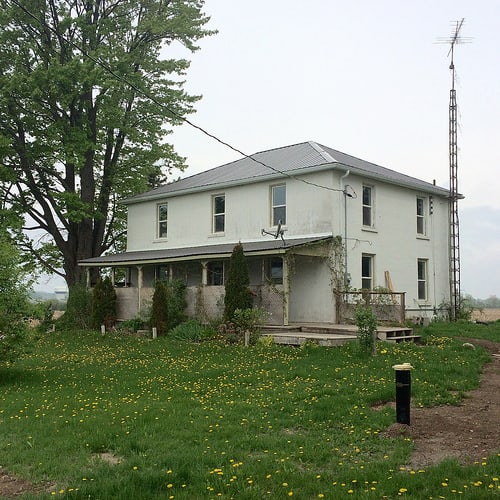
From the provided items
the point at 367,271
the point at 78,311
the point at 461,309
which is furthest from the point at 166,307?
the point at 461,309

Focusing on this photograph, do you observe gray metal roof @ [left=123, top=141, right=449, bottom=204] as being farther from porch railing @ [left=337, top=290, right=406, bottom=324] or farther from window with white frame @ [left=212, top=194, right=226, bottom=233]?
porch railing @ [left=337, top=290, right=406, bottom=324]

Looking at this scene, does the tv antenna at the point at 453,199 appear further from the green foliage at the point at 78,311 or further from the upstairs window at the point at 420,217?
the green foliage at the point at 78,311

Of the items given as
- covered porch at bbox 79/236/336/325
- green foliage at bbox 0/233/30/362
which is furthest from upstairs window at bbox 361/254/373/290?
green foliage at bbox 0/233/30/362

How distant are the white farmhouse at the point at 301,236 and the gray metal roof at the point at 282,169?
0.07 m

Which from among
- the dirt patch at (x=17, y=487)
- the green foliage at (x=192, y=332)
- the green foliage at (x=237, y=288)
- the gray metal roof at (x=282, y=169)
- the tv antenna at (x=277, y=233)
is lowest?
the dirt patch at (x=17, y=487)

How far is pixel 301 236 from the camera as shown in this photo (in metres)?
20.9

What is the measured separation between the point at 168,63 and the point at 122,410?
76.1 ft

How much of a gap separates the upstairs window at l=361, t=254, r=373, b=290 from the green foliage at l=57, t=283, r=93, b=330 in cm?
1152

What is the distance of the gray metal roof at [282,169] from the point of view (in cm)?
2111

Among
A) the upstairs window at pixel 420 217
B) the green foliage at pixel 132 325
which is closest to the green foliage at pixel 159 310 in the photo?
the green foliage at pixel 132 325

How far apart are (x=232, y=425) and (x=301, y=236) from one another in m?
13.5

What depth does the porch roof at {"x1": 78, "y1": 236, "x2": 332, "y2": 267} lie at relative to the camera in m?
19.1

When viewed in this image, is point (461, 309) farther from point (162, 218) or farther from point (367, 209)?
point (162, 218)

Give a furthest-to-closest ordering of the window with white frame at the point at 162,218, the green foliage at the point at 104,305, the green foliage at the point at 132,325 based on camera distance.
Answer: the window with white frame at the point at 162,218 < the green foliage at the point at 104,305 < the green foliage at the point at 132,325
